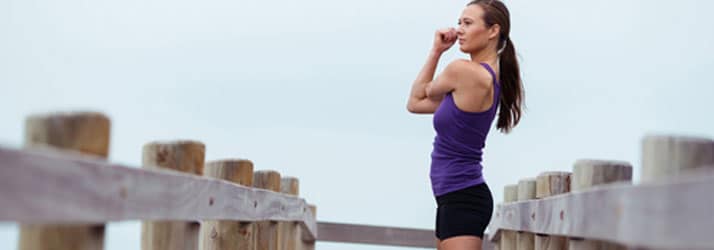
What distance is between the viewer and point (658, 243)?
242 centimetres

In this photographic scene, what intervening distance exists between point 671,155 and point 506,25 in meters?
2.23

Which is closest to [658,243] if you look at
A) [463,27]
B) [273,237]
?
[463,27]

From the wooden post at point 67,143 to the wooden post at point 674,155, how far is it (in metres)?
1.22

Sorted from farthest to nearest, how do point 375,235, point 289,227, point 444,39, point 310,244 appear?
point 375,235
point 310,244
point 289,227
point 444,39

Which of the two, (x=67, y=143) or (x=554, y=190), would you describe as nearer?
(x=67, y=143)

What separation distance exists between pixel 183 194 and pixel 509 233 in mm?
3768

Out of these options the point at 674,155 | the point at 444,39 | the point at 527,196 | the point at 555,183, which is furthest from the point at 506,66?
the point at 674,155

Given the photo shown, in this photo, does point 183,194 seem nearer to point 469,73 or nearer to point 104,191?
point 104,191

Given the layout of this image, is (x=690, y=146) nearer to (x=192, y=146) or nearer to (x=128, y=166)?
(x=128, y=166)

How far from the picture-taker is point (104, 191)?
8.63 feet

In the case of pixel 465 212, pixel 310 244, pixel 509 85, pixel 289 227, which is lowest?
pixel 310 244

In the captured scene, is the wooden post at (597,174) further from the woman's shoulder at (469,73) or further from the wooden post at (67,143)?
the wooden post at (67,143)

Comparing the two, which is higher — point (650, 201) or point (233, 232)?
point (650, 201)

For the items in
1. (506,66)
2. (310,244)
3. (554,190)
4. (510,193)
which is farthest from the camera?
(310,244)
